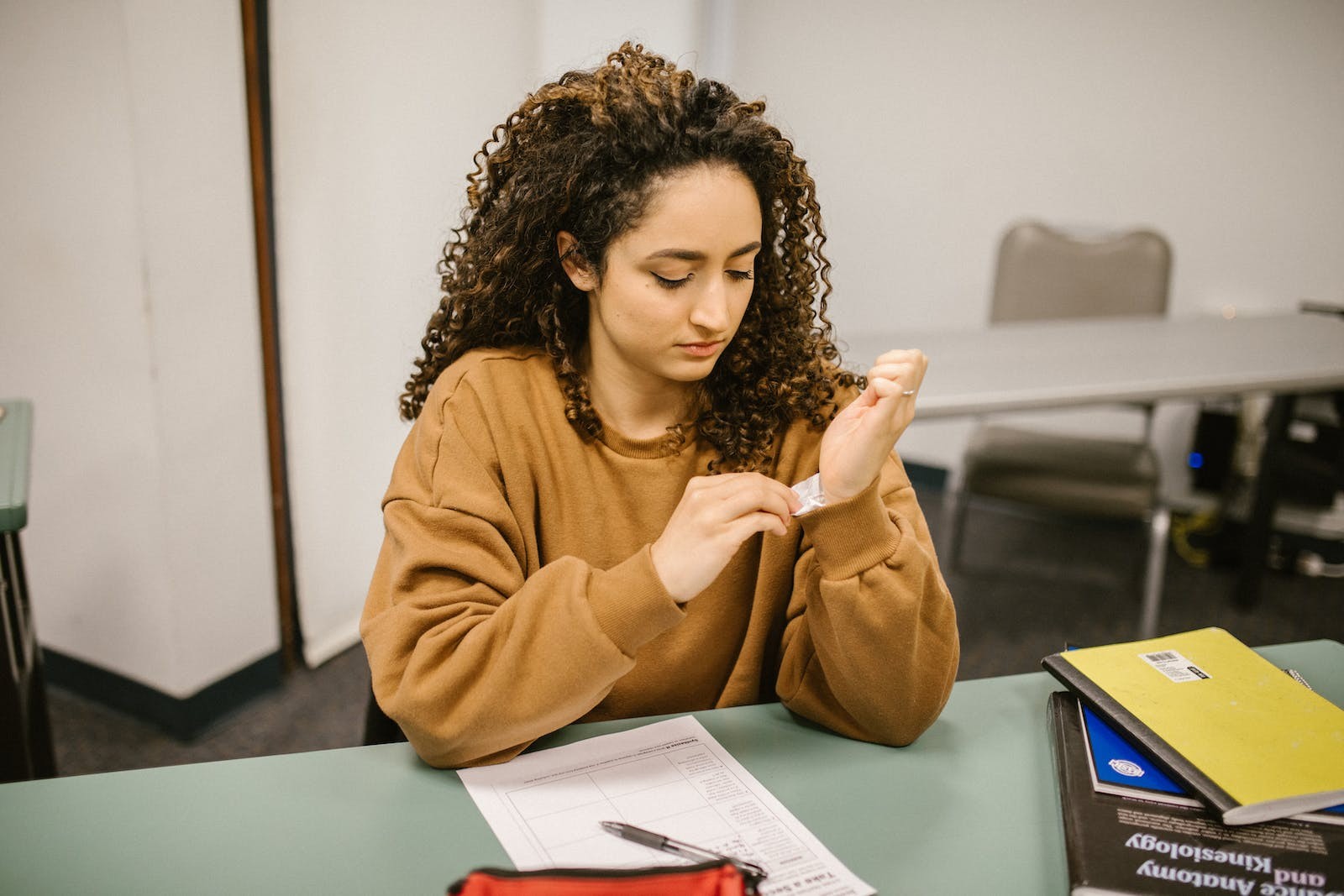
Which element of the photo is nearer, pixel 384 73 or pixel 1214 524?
pixel 384 73

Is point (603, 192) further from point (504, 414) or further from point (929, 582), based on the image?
point (929, 582)

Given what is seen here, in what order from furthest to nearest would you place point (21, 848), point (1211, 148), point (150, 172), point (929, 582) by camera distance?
point (1211, 148) < point (150, 172) < point (929, 582) < point (21, 848)

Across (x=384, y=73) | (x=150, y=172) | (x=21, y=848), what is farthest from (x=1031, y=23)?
(x=21, y=848)

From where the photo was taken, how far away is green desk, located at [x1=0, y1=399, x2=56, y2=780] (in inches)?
59.5

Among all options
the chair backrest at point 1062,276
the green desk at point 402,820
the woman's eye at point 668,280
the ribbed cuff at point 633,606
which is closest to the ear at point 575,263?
the woman's eye at point 668,280

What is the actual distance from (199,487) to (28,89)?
848 millimetres

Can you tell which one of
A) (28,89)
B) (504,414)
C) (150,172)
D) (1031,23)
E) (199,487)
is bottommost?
(199,487)

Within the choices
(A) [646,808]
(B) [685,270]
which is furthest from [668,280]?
(A) [646,808]

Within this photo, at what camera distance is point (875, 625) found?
100 centimetres

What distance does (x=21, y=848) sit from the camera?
832 millimetres

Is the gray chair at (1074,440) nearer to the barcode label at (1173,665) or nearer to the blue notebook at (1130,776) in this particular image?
the barcode label at (1173,665)

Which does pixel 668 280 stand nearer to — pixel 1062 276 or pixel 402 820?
pixel 402 820

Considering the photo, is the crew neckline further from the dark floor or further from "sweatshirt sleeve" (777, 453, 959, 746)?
the dark floor

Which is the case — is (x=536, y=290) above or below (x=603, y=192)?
below
